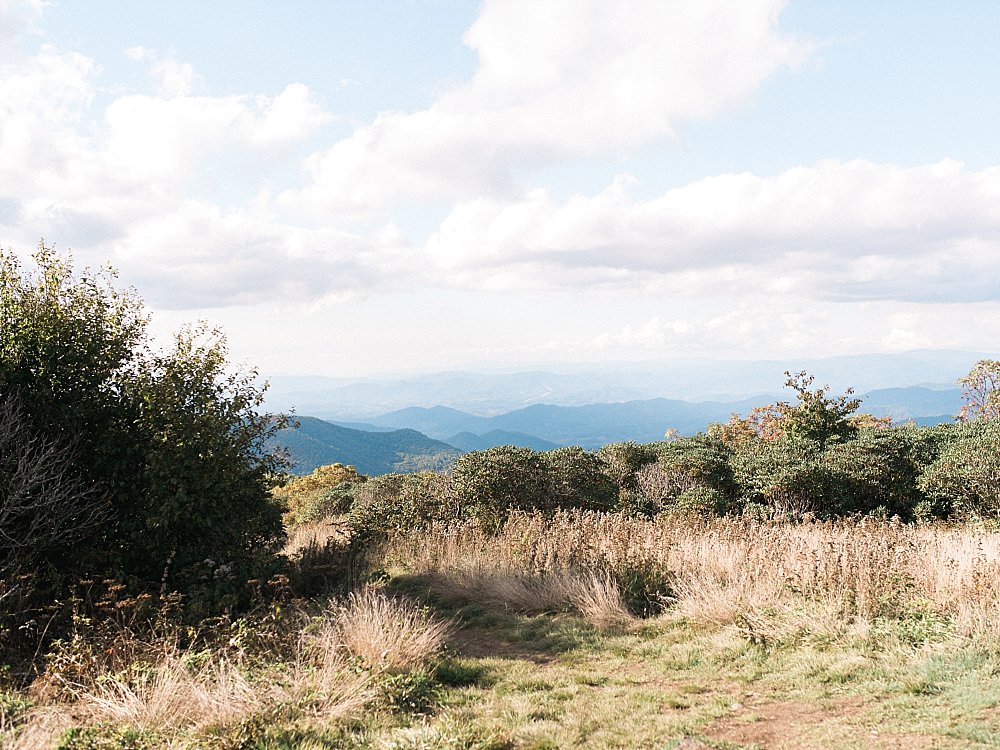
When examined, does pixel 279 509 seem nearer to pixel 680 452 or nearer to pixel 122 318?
pixel 122 318

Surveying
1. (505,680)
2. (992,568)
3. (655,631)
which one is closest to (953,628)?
(992,568)

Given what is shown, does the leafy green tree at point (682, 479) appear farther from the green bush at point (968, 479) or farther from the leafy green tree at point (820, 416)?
the green bush at point (968, 479)

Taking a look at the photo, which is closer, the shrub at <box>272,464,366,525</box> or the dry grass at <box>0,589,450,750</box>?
the dry grass at <box>0,589,450,750</box>

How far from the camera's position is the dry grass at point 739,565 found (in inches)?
236

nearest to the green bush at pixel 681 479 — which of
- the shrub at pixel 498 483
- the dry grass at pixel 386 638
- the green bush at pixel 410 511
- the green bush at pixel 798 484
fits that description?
the green bush at pixel 798 484

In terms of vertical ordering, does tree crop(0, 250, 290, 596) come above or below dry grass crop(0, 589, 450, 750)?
above

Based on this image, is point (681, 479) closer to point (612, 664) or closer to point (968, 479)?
Answer: point (968, 479)

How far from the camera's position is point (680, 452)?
17.4 m

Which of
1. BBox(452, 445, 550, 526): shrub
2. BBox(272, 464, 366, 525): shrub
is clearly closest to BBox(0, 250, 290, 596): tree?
BBox(452, 445, 550, 526): shrub

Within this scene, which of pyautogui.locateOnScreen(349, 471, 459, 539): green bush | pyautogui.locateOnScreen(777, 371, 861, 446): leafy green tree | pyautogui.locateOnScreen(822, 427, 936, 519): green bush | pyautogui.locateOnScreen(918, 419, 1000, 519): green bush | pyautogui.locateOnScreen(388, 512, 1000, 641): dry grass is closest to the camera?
pyautogui.locateOnScreen(388, 512, 1000, 641): dry grass

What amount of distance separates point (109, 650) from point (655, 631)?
5.03 meters

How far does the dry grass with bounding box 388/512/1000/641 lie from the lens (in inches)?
236

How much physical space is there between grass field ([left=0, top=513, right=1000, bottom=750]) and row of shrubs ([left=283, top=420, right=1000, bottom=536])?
4480mm

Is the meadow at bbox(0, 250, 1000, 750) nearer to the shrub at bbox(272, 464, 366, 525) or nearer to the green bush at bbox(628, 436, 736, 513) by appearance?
the green bush at bbox(628, 436, 736, 513)
